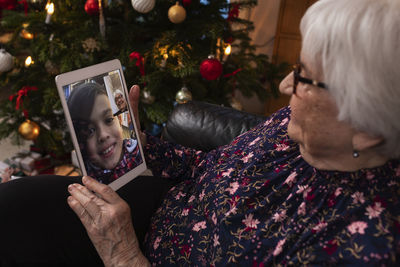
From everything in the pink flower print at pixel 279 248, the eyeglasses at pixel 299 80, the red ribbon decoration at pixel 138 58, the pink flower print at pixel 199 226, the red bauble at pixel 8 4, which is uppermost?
Result: the red bauble at pixel 8 4

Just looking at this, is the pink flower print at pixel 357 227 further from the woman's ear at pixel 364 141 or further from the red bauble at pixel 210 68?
the red bauble at pixel 210 68

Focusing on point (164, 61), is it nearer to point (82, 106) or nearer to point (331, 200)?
point (82, 106)

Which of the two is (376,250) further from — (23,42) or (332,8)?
(23,42)

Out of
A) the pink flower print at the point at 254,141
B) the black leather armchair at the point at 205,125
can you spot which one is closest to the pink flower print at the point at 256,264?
the pink flower print at the point at 254,141

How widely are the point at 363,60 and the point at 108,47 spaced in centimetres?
133

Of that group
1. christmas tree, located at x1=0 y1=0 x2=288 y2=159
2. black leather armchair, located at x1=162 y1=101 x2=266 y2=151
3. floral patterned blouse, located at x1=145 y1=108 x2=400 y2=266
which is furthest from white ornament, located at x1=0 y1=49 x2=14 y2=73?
floral patterned blouse, located at x1=145 y1=108 x2=400 y2=266

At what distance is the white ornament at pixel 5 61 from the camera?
4.76 ft

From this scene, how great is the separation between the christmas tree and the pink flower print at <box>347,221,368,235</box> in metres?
1.04

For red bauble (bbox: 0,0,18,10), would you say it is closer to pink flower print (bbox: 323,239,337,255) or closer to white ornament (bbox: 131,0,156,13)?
white ornament (bbox: 131,0,156,13)

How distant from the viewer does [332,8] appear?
0.55 m

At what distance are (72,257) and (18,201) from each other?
0.21m

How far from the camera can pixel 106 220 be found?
0.67 metres

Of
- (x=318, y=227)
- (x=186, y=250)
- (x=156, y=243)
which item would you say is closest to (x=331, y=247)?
(x=318, y=227)

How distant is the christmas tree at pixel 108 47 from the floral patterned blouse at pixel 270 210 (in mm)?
689
